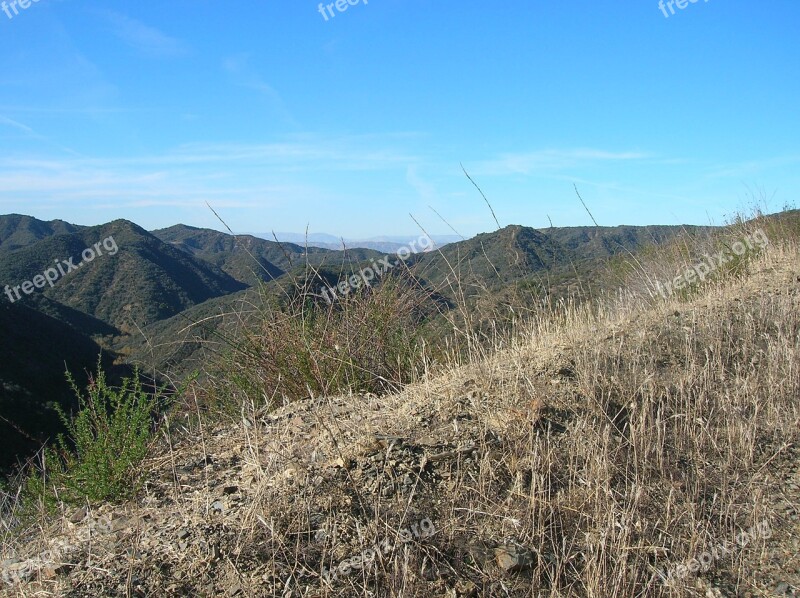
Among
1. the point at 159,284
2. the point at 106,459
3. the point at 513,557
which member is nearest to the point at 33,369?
the point at 159,284

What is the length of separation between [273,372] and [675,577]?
2854 millimetres

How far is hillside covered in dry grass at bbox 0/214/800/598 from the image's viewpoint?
207cm

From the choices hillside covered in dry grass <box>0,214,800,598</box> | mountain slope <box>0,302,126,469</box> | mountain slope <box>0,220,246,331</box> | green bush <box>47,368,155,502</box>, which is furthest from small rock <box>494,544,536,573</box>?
mountain slope <box>0,220,246,331</box>

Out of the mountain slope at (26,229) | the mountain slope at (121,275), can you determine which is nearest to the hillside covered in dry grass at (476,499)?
the mountain slope at (121,275)

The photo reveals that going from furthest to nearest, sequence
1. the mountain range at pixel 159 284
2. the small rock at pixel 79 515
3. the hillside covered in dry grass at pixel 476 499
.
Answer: the mountain range at pixel 159 284 < the small rock at pixel 79 515 < the hillside covered in dry grass at pixel 476 499

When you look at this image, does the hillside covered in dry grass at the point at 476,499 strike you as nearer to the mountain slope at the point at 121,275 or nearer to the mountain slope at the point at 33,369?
the mountain slope at the point at 33,369

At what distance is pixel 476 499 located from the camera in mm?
2408

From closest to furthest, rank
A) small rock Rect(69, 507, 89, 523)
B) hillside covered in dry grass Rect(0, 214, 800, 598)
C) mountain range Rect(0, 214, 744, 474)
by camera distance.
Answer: hillside covered in dry grass Rect(0, 214, 800, 598), small rock Rect(69, 507, 89, 523), mountain range Rect(0, 214, 744, 474)

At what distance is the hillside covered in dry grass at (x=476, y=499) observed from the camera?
2.07 m

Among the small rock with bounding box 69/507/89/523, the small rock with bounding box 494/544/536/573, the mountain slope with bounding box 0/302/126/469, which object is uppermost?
the small rock with bounding box 69/507/89/523

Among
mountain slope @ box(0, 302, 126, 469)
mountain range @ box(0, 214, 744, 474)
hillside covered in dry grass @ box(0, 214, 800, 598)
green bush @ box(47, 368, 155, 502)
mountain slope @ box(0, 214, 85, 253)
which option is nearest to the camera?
hillside covered in dry grass @ box(0, 214, 800, 598)

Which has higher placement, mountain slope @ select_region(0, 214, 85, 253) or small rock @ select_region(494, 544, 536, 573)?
mountain slope @ select_region(0, 214, 85, 253)

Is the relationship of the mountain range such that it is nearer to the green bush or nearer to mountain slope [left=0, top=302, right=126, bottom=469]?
mountain slope [left=0, top=302, right=126, bottom=469]

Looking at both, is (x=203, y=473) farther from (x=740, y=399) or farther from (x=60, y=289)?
(x=60, y=289)
